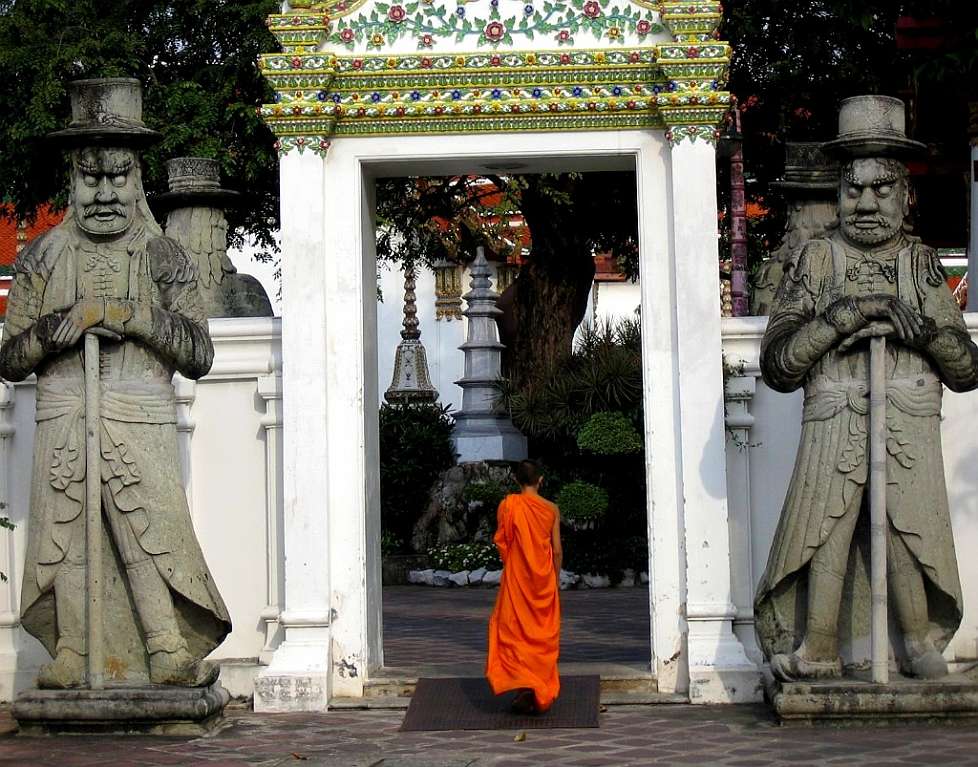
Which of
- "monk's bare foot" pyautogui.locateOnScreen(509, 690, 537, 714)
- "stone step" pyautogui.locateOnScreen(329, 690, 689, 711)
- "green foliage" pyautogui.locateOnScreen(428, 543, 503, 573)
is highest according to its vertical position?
"green foliage" pyautogui.locateOnScreen(428, 543, 503, 573)

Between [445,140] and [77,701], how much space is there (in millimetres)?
3544

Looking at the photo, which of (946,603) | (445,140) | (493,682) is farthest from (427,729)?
(445,140)

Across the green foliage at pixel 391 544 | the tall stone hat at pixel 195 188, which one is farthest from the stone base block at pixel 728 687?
the green foliage at pixel 391 544

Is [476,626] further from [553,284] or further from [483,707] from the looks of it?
[553,284]

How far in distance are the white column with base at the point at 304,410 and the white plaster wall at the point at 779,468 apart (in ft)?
7.24

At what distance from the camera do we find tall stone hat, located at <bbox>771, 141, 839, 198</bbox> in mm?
10484

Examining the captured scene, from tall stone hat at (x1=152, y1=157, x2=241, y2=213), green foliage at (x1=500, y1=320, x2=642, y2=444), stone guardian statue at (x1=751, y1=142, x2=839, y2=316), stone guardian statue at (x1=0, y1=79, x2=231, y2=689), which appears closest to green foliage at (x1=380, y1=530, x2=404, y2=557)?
green foliage at (x1=500, y1=320, x2=642, y2=444)

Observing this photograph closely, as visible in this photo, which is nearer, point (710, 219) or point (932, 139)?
point (710, 219)

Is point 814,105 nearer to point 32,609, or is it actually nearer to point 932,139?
point 932,139

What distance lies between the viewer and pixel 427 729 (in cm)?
878

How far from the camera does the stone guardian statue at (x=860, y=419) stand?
8.49 meters

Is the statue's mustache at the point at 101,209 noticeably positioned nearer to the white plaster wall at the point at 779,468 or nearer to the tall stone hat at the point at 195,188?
the tall stone hat at the point at 195,188

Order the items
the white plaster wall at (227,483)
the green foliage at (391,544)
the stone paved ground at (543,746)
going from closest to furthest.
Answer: the stone paved ground at (543,746)
the white plaster wall at (227,483)
the green foliage at (391,544)

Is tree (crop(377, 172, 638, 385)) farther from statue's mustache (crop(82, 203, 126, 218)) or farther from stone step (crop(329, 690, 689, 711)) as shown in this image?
statue's mustache (crop(82, 203, 126, 218))
